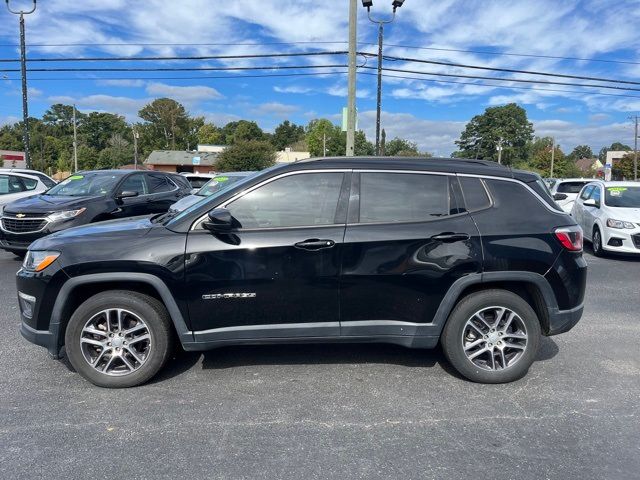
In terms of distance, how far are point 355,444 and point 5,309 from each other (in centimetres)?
499

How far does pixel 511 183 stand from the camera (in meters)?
3.89

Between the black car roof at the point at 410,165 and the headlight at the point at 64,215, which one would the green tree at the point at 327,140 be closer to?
the headlight at the point at 64,215

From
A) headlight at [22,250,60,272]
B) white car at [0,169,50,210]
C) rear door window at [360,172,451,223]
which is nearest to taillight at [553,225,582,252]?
rear door window at [360,172,451,223]

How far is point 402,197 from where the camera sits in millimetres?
3795

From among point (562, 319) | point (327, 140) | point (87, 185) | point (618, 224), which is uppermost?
point (327, 140)

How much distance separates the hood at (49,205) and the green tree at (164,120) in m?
102

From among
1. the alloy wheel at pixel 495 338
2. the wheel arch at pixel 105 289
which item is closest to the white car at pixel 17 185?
the wheel arch at pixel 105 289

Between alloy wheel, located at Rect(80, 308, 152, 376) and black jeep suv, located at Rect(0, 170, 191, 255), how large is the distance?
199 inches

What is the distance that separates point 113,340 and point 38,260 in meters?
0.86

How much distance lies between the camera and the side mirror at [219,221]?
11.5 feet

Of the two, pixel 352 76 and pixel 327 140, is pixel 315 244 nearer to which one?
pixel 352 76

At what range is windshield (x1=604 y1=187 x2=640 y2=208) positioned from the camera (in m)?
9.98

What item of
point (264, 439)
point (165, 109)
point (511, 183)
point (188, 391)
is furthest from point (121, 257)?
point (165, 109)

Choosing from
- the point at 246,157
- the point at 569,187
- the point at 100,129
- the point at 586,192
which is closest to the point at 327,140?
the point at 246,157
